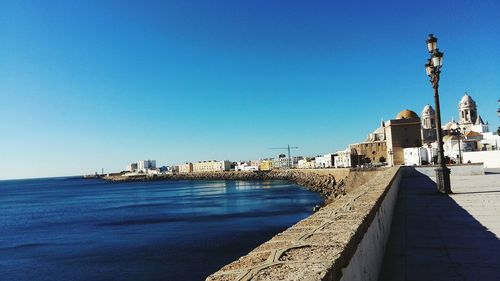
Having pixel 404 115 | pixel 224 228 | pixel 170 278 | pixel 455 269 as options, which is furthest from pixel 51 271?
pixel 404 115

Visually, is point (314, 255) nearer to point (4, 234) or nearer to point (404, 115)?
point (4, 234)

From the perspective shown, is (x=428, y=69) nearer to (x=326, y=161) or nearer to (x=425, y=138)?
(x=425, y=138)

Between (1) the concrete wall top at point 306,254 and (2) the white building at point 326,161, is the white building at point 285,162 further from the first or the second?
(1) the concrete wall top at point 306,254

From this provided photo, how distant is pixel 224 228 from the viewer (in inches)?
1271

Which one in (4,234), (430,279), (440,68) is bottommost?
(4,234)

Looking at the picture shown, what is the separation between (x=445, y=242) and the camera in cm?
643

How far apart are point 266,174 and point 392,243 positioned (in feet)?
432

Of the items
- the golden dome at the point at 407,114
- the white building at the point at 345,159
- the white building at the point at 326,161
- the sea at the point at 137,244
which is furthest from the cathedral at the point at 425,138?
the sea at the point at 137,244

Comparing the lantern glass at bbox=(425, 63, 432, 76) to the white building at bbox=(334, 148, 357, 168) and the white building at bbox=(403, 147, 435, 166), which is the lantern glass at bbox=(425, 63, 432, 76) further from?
the white building at bbox=(334, 148, 357, 168)

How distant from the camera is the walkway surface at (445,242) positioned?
488cm

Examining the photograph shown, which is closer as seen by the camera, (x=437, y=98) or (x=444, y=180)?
(x=444, y=180)

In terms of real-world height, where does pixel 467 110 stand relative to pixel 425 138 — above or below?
above

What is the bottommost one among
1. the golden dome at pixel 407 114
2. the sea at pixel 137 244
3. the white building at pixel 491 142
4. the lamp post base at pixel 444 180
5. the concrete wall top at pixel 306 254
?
the sea at pixel 137 244

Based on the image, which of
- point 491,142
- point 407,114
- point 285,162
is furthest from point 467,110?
point 285,162
